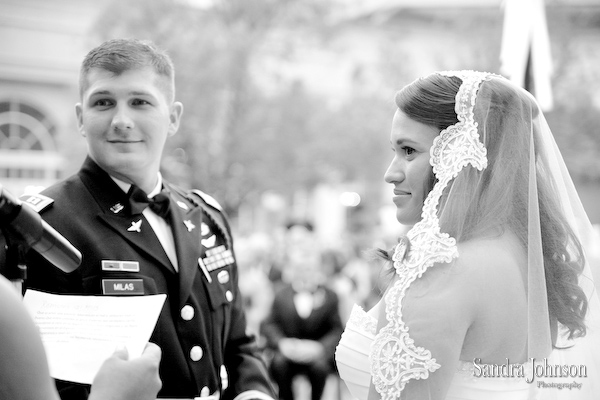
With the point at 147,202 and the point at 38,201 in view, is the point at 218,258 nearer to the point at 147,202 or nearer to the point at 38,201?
the point at 147,202

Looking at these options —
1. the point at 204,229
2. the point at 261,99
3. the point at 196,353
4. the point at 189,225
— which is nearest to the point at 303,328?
the point at 204,229

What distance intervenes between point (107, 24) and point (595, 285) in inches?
439

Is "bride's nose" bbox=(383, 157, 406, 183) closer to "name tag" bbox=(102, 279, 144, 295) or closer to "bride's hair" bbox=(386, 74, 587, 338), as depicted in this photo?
"bride's hair" bbox=(386, 74, 587, 338)

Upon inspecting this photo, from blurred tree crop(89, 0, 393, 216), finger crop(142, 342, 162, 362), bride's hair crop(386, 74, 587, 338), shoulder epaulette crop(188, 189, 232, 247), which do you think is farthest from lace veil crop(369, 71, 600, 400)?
blurred tree crop(89, 0, 393, 216)

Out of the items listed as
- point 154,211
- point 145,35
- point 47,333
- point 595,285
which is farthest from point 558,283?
point 145,35

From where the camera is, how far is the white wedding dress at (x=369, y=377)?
2.21 meters

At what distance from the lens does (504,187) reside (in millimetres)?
2297

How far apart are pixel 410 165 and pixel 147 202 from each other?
1.02 m

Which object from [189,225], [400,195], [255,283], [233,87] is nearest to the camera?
[400,195]

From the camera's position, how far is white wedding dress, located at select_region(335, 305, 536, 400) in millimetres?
2209

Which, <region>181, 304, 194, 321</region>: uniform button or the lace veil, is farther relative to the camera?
<region>181, 304, 194, 321</region>: uniform button

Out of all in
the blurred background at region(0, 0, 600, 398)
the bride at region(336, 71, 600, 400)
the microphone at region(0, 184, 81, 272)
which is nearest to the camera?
the microphone at region(0, 184, 81, 272)

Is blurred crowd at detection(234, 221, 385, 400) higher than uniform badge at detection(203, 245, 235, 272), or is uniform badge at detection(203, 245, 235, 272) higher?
uniform badge at detection(203, 245, 235, 272)

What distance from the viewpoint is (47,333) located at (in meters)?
2.17
